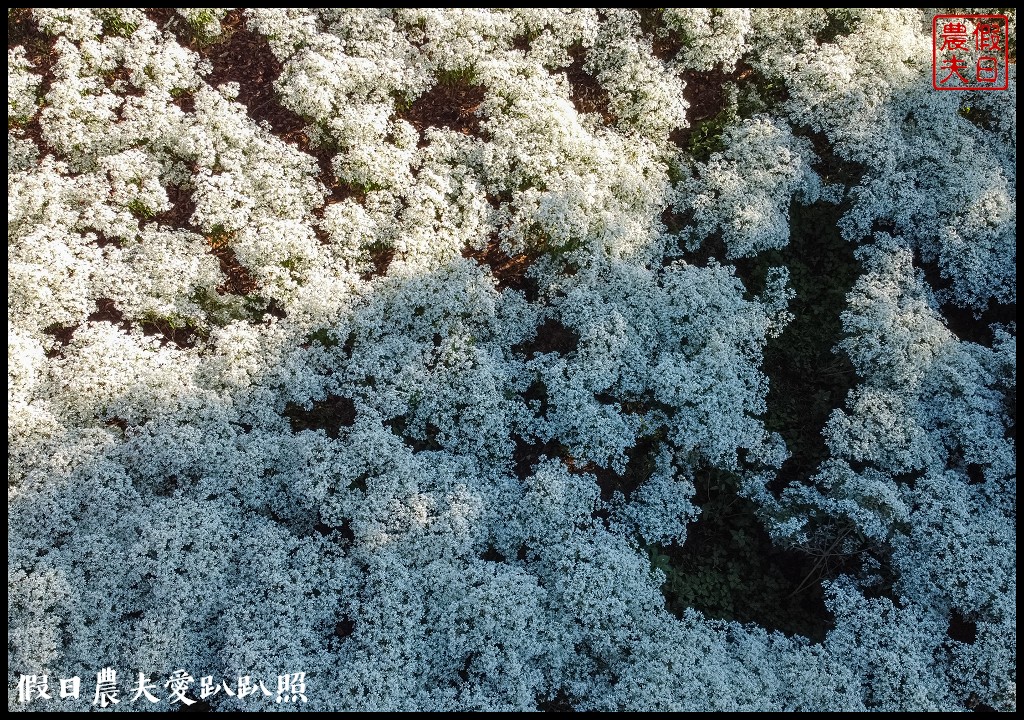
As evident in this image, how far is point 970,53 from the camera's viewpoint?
14094mm

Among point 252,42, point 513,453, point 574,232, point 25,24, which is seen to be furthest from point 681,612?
point 25,24

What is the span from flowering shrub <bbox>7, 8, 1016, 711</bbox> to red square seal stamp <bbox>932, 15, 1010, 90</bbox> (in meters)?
0.64

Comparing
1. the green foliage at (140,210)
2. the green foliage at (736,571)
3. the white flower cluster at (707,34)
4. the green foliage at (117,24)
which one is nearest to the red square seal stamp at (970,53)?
the white flower cluster at (707,34)

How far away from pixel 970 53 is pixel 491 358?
12887 millimetres

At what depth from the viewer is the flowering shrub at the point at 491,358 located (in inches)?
311

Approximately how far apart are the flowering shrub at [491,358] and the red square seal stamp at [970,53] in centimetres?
64

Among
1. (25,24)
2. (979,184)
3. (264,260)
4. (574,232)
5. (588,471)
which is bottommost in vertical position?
(588,471)

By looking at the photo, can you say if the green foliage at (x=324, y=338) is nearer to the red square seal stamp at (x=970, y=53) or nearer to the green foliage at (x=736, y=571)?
the green foliage at (x=736, y=571)

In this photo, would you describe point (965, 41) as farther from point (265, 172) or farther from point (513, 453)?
point (265, 172)

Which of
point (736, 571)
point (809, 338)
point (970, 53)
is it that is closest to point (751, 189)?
point (809, 338)

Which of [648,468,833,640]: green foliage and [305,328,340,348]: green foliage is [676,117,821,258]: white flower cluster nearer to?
[648,468,833,640]: green foliage

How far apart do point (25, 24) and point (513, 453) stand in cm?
1196

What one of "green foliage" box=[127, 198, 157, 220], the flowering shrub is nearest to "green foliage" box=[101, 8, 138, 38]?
the flowering shrub

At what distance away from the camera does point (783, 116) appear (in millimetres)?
12797
